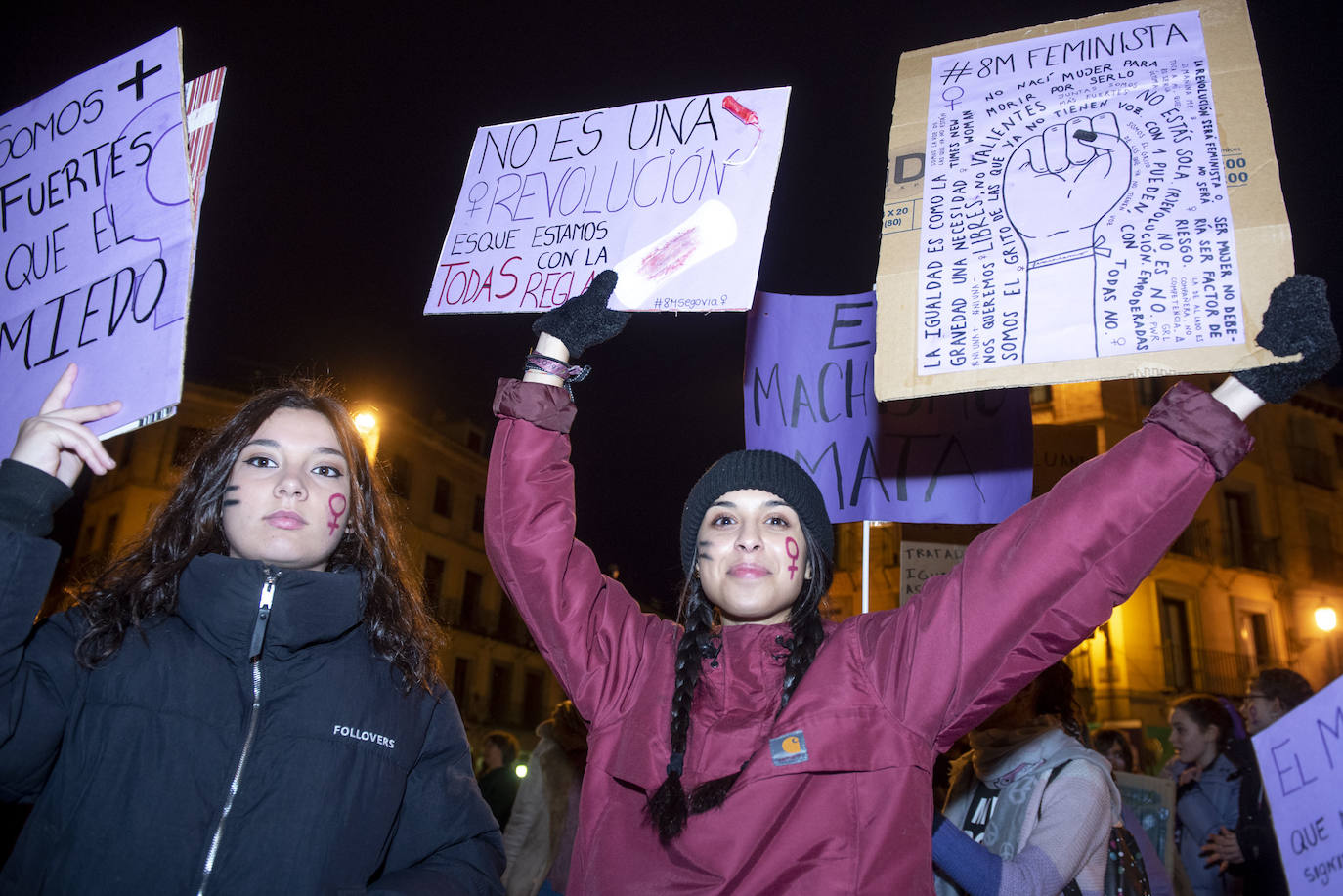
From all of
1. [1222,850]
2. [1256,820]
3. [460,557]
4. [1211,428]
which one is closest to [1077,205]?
[1211,428]

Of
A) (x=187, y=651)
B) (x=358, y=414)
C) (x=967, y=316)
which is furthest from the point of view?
(x=358, y=414)

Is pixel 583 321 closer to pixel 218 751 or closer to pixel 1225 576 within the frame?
pixel 218 751

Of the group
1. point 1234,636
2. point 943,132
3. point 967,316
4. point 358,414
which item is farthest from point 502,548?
point 1234,636

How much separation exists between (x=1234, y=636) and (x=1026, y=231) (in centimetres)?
2592

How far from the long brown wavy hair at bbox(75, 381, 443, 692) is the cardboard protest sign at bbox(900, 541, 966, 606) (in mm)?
3108

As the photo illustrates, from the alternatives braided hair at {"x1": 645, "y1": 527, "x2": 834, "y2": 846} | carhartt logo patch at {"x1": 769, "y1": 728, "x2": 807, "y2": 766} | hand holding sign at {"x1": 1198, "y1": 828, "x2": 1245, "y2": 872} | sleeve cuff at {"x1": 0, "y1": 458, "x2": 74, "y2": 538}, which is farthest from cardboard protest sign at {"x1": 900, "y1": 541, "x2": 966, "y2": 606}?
sleeve cuff at {"x1": 0, "y1": 458, "x2": 74, "y2": 538}

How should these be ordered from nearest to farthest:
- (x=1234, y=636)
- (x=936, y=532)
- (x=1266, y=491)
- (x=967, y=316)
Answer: (x=967, y=316) → (x=936, y=532) → (x=1234, y=636) → (x=1266, y=491)

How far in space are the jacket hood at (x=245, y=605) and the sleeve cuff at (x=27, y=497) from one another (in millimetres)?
319

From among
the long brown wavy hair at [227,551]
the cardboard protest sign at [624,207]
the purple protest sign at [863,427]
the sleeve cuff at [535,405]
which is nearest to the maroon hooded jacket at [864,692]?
the sleeve cuff at [535,405]

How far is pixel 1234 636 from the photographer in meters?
23.9

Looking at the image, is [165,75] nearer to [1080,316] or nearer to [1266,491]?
[1080,316]

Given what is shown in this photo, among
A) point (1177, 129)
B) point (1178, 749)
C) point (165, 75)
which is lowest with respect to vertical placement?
point (1178, 749)

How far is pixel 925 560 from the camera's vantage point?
5.17 meters

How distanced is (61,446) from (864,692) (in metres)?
1.92
